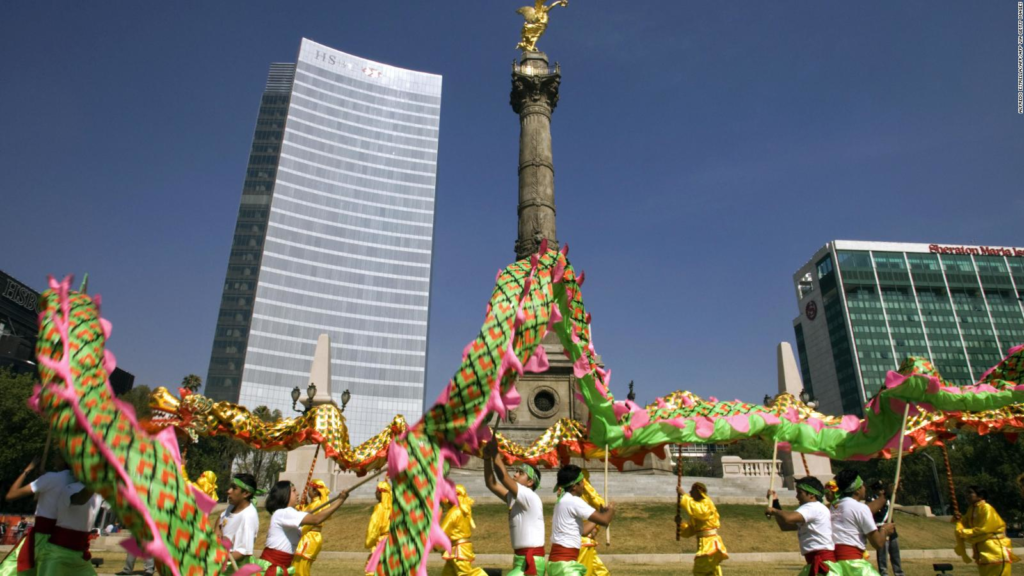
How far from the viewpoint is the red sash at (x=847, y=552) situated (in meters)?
6.11

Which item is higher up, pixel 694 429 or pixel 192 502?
pixel 694 429

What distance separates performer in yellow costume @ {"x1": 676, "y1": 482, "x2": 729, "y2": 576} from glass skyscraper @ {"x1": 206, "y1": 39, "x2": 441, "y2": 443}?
3130 inches

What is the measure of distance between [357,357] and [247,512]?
286ft

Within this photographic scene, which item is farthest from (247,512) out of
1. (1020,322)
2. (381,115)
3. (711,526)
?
(1020,322)

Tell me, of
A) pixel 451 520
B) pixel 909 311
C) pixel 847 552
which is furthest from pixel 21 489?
pixel 909 311

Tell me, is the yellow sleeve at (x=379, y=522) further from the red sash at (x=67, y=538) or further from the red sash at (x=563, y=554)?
the red sash at (x=67, y=538)

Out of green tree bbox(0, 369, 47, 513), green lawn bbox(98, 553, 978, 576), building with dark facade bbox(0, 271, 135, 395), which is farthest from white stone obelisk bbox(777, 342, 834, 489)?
building with dark facade bbox(0, 271, 135, 395)

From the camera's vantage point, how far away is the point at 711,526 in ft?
28.3

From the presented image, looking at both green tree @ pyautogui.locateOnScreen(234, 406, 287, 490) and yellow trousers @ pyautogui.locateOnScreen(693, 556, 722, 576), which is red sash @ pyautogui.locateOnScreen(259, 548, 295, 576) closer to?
yellow trousers @ pyautogui.locateOnScreen(693, 556, 722, 576)

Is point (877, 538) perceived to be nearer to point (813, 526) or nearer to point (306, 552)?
point (813, 526)

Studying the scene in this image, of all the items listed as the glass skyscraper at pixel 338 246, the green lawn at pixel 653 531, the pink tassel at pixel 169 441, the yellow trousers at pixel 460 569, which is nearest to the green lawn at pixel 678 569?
the green lawn at pixel 653 531

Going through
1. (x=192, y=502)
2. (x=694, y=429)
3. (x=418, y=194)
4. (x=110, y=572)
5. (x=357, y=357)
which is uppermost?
(x=418, y=194)

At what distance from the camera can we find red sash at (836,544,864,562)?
6.11m

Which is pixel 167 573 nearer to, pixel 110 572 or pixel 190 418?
pixel 190 418
